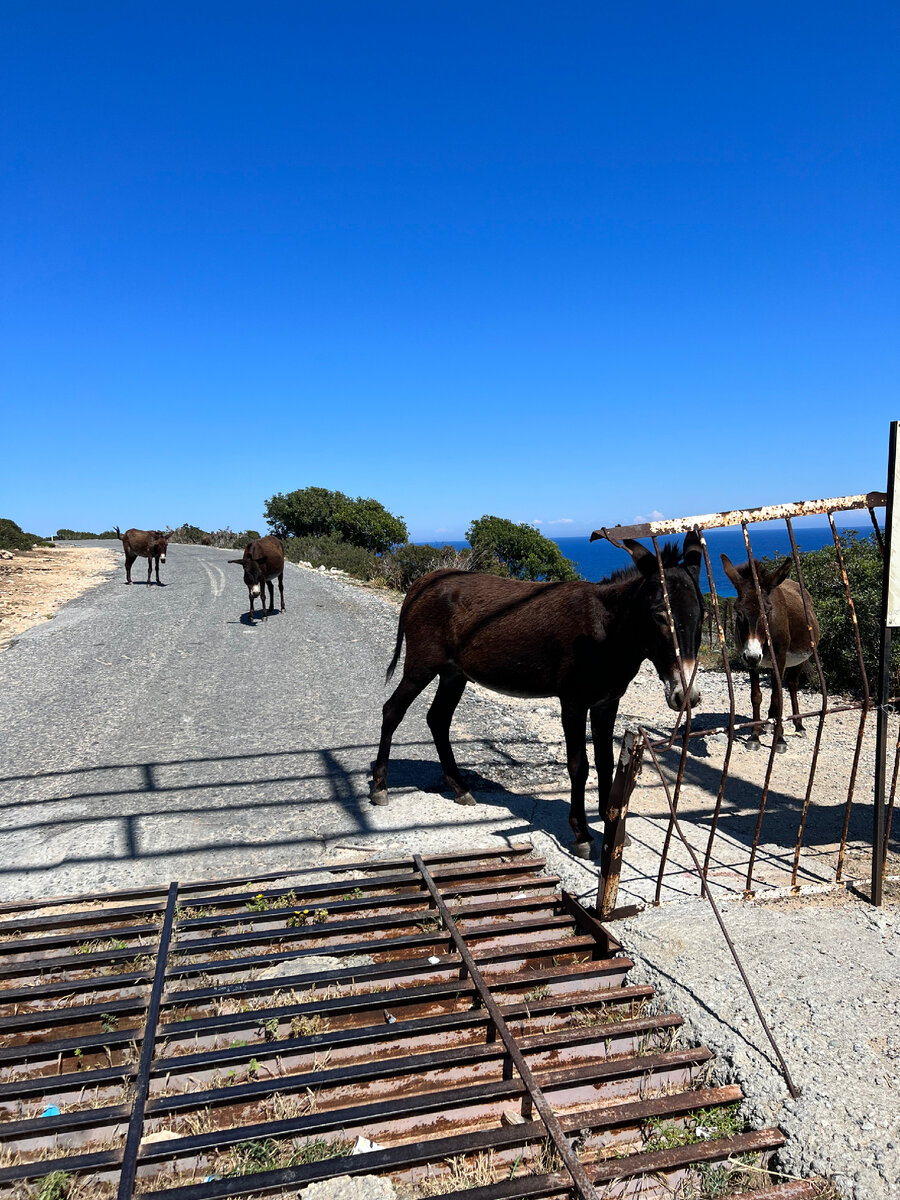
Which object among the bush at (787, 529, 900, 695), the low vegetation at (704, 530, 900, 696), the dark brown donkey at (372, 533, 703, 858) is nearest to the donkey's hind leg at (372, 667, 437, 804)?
the dark brown donkey at (372, 533, 703, 858)

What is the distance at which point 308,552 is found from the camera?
33500 millimetres

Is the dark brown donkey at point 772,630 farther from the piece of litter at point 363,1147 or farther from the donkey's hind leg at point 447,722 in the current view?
the piece of litter at point 363,1147

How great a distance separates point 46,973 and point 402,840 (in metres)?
2.44

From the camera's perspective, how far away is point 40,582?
2195 cm

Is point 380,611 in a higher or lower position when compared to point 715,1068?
higher

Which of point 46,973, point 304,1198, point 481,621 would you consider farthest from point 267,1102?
point 481,621

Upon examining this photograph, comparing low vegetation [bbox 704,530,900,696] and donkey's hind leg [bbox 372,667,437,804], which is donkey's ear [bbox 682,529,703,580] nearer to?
donkey's hind leg [bbox 372,667,437,804]

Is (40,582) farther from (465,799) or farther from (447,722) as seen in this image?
(465,799)

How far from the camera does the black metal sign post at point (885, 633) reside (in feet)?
14.0

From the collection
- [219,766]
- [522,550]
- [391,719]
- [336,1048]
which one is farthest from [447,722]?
[522,550]

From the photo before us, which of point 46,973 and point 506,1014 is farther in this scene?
point 46,973

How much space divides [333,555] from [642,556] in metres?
28.6

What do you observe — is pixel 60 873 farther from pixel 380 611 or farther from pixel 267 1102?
pixel 380 611

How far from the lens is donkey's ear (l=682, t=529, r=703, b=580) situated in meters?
4.38
